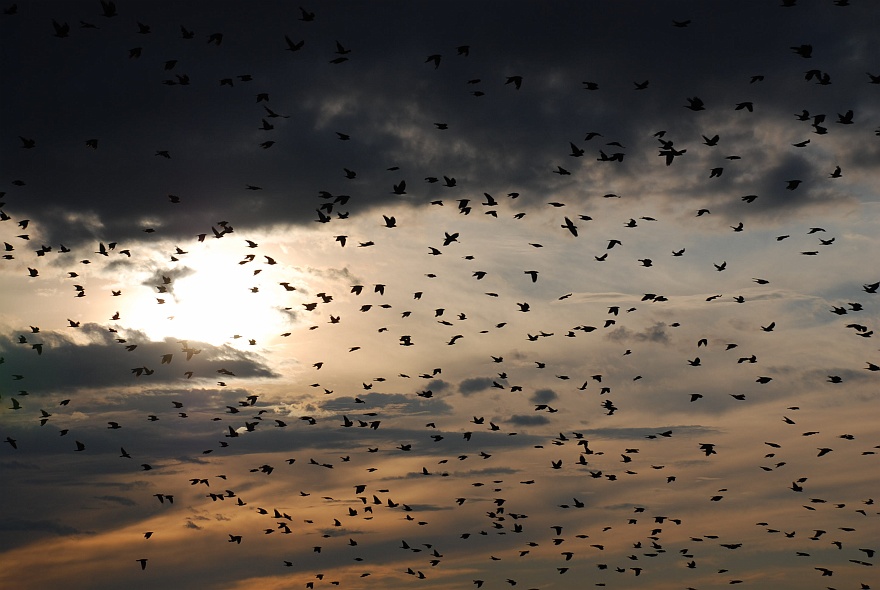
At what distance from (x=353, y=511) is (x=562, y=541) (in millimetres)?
19861

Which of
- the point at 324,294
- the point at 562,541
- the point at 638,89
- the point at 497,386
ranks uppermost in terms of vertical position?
the point at 638,89

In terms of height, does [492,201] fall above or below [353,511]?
above

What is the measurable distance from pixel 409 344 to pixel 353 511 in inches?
754

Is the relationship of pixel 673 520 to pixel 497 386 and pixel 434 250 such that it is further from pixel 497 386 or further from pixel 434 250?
pixel 434 250

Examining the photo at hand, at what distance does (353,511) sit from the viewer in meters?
80.3

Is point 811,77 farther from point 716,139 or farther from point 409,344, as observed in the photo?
point 409,344

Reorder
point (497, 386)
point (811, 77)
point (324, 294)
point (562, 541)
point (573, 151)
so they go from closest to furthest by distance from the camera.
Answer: point (811, 77)
point (573, 151)
point (324, 294)
point (497, 386)
point (562, 541)

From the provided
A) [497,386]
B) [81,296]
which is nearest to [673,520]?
[497,386]

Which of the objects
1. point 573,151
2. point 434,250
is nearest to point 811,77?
point 573,151

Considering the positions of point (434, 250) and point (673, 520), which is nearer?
point (434, 250)

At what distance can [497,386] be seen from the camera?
251 feet

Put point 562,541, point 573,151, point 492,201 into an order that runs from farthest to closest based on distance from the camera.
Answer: point 562,541
point 492,201
point 573,151

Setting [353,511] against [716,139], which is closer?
[716,139]

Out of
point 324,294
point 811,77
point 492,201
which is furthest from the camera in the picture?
point 324,294
